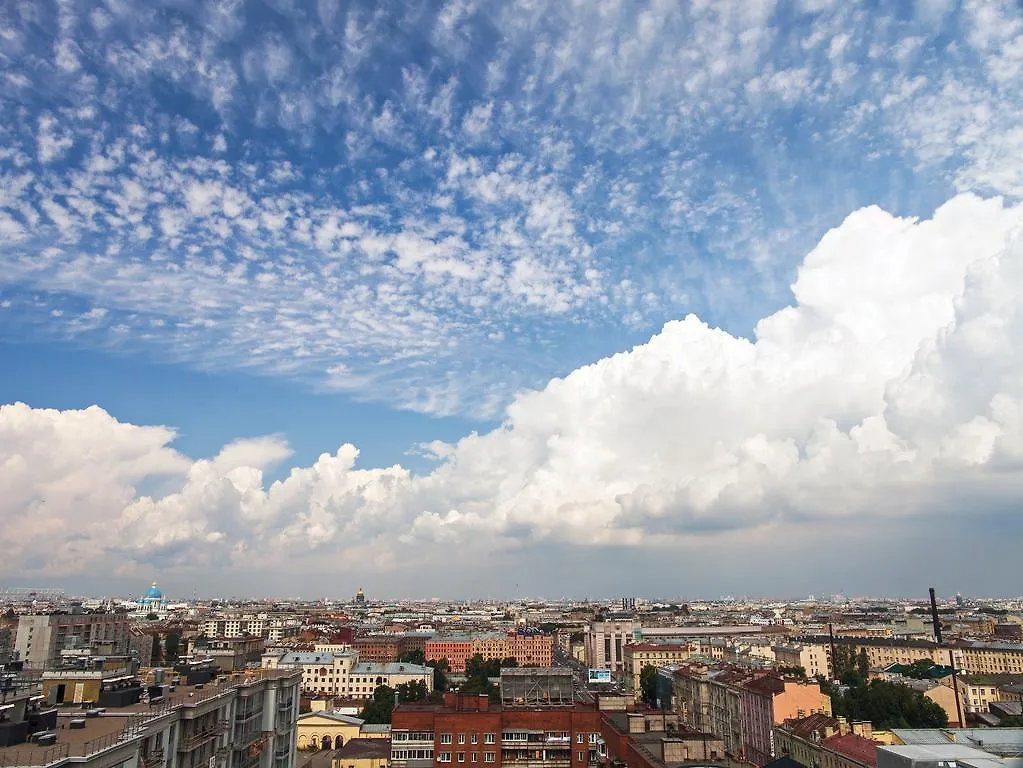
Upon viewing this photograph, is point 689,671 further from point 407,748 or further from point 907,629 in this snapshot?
point 907,629

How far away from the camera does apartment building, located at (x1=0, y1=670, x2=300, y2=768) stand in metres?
21.4

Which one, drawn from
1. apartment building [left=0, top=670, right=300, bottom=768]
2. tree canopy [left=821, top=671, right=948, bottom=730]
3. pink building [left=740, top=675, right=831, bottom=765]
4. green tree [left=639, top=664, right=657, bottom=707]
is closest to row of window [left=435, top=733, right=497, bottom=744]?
apartment building [left=0, top=670, right=300, bottom=768]

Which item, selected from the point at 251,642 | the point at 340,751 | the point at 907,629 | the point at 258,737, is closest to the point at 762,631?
the point at 907,629

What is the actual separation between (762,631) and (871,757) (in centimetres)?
15255

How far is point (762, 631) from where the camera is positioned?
18600cm

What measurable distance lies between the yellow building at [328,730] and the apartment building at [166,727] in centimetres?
3509

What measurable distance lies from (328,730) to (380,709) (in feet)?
23.7

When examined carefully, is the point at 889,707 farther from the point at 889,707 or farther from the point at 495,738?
the point at 495,738

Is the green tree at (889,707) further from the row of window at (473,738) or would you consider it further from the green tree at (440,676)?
the green tree at (440,676)

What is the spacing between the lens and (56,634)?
104m

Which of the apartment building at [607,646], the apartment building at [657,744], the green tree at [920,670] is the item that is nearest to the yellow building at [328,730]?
the apartment building at [657,744]

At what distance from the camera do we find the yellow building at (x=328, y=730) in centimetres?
7312

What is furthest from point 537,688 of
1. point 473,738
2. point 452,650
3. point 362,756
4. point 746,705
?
point 452,650

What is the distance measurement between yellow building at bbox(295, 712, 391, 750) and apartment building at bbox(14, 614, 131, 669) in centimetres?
2916
